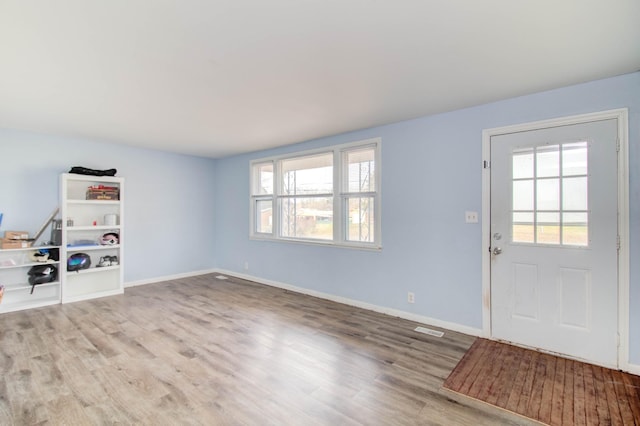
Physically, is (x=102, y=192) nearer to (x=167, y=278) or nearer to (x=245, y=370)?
(x=167, y=278)

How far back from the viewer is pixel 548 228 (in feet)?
9.54

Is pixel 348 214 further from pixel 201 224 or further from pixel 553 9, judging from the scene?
pixel 201 224

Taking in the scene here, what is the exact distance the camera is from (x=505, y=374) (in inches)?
99.6

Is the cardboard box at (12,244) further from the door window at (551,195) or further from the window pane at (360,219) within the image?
the door window at (551,195)

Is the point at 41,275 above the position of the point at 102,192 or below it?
below

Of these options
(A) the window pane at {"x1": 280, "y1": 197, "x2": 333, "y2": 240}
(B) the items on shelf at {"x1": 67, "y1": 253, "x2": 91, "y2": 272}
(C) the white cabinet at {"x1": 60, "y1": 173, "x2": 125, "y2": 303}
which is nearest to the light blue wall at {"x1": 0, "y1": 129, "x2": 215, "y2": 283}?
(C) the white cabinet at {"x1": 60, "y1": 173, "x2": 125, "y2": 303}

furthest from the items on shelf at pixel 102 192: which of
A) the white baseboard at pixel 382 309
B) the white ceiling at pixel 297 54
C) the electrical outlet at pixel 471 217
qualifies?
the electrical outlet at pixel 471 217

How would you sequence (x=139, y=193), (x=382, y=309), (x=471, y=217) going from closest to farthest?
1. (x=471, y=217)
2. (x=382, y=309)
3. (x=139, y=193)

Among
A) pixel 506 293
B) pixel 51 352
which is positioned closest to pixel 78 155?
pixel 51 352

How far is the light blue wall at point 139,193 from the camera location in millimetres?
4340

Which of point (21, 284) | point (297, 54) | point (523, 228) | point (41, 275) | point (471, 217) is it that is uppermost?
point (297, 54)

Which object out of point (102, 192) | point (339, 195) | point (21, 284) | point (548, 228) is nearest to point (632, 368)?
point (548, 228)

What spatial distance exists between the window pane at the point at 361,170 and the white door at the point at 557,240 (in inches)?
59.9

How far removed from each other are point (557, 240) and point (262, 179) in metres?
4.60
